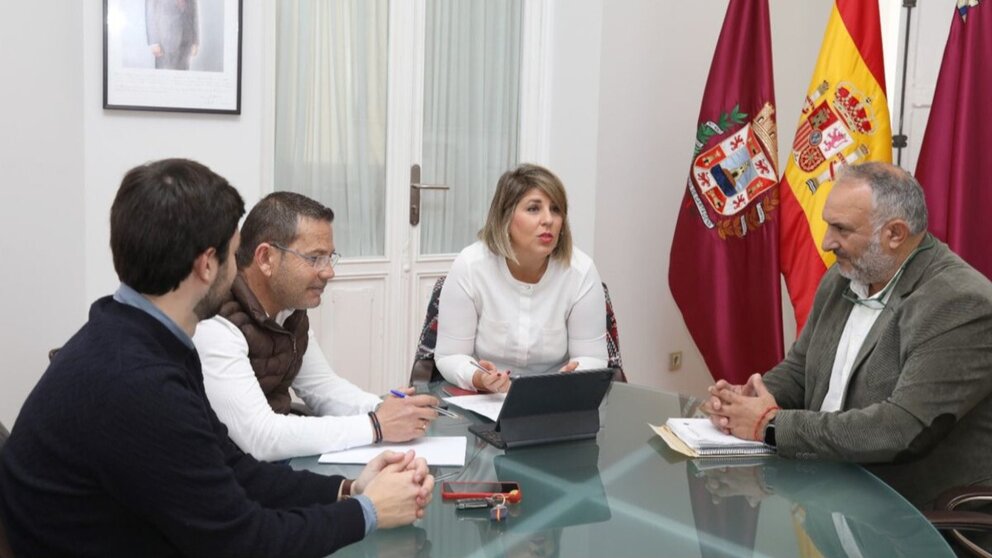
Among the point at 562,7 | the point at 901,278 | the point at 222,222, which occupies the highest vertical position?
the point at 562,7

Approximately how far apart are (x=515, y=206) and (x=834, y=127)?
1.83 metres

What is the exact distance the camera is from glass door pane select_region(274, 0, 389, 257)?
3898mm

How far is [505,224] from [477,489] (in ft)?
4.29

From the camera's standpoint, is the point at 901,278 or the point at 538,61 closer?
the point at 901,278

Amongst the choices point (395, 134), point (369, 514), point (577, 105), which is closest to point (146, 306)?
point (369, 514)

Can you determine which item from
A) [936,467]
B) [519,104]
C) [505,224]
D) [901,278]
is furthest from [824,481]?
[519,104]

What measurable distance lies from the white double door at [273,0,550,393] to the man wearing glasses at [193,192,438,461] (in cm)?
164

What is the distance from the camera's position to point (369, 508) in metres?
1.54

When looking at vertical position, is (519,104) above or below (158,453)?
above

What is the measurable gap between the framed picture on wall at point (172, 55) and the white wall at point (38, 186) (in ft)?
0.41

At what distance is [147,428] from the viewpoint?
1.28 m

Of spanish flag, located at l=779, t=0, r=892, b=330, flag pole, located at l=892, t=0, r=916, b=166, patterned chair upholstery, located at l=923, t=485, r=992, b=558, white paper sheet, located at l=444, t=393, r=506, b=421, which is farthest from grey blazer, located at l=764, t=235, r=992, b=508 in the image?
flag pole, located at l=892, t=0, r=916, b=166

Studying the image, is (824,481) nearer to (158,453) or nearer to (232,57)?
(158,453)

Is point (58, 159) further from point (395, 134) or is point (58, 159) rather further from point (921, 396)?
point (921, 396)
